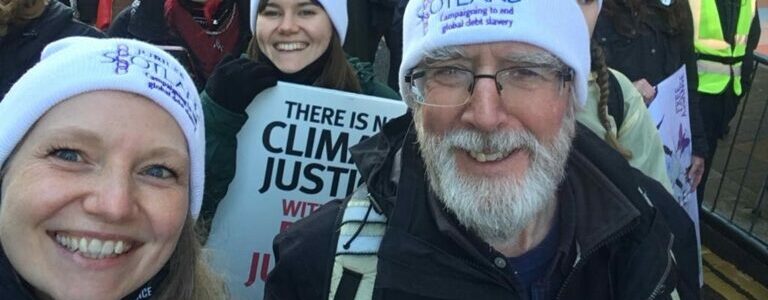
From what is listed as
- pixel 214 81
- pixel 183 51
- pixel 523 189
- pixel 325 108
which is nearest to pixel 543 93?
pixel 523 189

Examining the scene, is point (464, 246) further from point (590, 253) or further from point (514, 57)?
point (514, 57)

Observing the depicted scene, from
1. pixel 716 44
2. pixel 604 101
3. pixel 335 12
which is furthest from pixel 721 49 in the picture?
pixel 335 12

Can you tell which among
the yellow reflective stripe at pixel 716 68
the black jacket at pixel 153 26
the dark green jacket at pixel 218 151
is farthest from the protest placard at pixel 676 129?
the black jacket at pixel 153 26

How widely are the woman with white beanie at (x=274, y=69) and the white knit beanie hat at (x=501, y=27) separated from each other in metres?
0.88

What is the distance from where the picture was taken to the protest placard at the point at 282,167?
114 inches

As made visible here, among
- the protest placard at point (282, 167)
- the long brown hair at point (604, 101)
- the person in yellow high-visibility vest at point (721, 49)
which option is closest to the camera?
the long brown hair at point (604, 101)

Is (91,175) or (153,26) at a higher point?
(153,26)

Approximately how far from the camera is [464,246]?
6.52ft

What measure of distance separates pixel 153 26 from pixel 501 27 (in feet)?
7.74

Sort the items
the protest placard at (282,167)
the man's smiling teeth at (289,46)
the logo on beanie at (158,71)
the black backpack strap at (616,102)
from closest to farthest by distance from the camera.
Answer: the logo on beanie at (158,71)
the black backpack strap at (616,102)
the protest placard at (282,167)
the man's smiling teeth at (289,46)

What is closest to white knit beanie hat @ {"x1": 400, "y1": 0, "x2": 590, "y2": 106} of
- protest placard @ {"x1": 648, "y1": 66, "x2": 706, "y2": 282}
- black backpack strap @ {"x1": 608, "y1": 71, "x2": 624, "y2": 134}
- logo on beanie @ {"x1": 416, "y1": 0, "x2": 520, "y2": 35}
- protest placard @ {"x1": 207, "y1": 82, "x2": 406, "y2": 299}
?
logo on beanie @ {"x1": 416, "y1": 0, "x2": 520, "y2": 35}

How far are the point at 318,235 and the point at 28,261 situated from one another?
71cm

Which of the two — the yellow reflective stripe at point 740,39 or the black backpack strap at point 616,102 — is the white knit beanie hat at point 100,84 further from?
the yellow reflective stripe at point 740,39

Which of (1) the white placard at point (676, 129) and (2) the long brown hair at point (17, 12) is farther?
(1) the white placard at point (676, 129)
